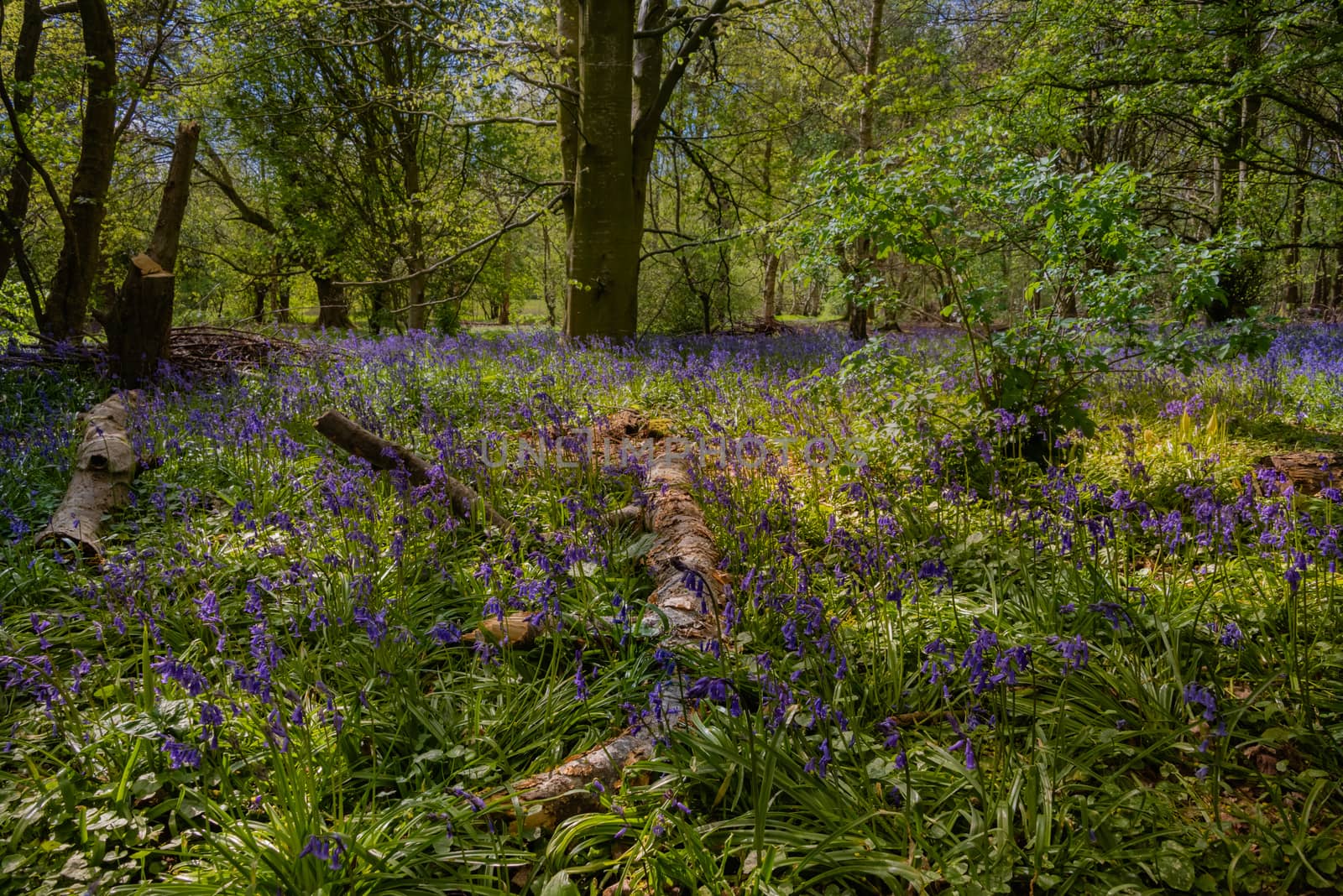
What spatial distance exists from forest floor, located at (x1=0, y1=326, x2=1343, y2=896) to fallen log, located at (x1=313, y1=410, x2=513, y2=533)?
0.43 ft

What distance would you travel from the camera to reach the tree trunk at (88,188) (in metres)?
7.34

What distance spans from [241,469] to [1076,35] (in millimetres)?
11263

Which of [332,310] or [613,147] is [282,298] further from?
[613,147]

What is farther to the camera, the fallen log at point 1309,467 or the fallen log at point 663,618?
the fallen log at point 1309,467

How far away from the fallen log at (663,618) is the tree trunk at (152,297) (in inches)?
226

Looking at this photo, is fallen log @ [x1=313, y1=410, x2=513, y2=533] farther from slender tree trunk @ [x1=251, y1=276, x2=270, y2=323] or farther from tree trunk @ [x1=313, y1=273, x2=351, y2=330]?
slender tree trunk @ [x1=251, y1=276, x2=270, y2=323]

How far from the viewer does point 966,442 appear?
4215 millimetres

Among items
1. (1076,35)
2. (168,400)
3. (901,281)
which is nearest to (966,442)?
(168,400)

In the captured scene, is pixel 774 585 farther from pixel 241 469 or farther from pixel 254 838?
pixel 241 469

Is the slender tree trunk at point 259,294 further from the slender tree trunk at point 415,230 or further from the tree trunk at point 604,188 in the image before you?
the tree trunk at point 604,188

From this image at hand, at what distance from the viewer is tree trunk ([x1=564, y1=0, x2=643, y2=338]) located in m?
7.84

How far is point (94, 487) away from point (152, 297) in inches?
148

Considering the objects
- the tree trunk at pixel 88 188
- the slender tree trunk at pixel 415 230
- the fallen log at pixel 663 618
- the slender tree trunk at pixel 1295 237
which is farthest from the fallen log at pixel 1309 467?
the slender tree trunk at pixel 415 230

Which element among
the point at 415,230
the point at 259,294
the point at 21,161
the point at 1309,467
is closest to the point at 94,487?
the point at 21,161
